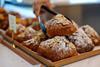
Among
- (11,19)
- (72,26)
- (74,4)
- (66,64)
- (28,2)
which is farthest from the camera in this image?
(28,2)

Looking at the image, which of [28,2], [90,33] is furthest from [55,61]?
[28,2]

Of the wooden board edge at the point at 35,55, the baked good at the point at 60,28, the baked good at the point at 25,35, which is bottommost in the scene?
the wooden board edge at the point at 35,55

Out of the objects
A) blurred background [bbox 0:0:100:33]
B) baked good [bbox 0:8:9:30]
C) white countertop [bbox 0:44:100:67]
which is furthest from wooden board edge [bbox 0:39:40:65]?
blurred background [bbox 0:0:100:33]

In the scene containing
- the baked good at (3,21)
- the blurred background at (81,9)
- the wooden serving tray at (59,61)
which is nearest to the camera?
the wooden serving tray at (59,61)

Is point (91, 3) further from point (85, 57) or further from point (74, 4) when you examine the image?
point (85, 57)

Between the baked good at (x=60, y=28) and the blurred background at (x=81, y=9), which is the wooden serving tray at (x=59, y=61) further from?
the blurred background at (x=81, y=9)

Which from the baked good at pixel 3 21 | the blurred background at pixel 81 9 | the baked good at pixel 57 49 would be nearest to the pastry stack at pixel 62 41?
the baked good at pixel 57 49

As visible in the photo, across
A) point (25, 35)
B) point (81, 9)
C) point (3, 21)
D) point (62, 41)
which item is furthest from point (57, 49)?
point (81, 9)

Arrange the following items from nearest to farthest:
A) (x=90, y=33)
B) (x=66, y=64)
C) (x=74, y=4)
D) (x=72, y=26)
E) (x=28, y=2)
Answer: (x=66, y=64) < (x=72, y=26) < (x=90, y=33) < (x=74, y=4) < (x=28, y=2)
